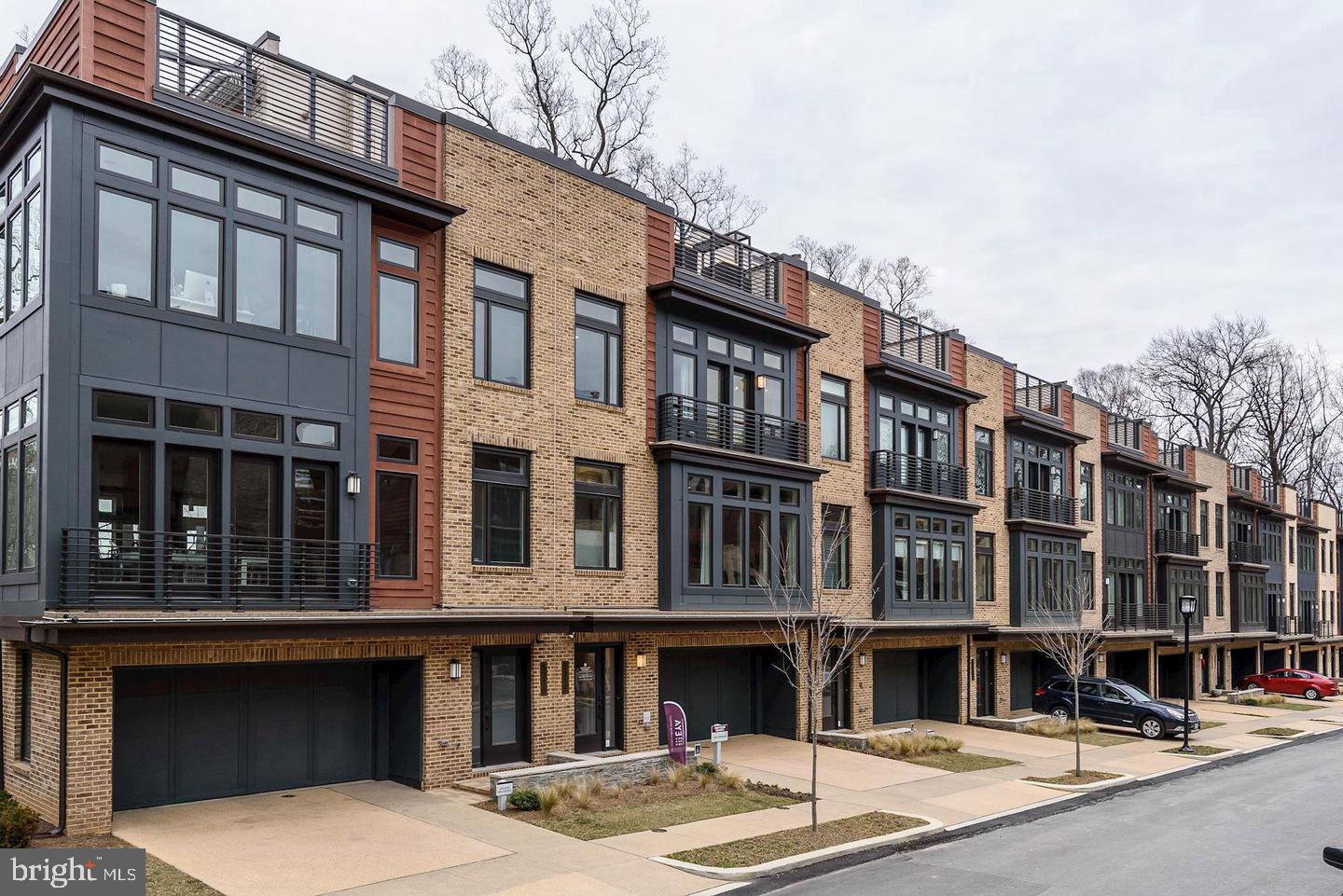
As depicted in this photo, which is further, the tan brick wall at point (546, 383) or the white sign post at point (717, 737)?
the white sign post at point (717, 737)

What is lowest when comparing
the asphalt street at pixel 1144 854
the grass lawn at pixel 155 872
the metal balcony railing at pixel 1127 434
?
the asphalt street at pixel 1144 854

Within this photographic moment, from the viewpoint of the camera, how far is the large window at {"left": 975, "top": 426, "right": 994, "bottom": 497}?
3372 centimetres

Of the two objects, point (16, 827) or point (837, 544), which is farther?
point (837, 544)

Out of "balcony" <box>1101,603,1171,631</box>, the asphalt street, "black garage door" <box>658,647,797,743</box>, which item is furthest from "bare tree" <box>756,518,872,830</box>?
"balcony" <box>1101,603,1171,631</box>

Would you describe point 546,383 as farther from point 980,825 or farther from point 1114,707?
point 1114,707

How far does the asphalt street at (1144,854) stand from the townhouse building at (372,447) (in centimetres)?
736

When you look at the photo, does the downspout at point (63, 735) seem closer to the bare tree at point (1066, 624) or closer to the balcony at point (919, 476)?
the balcony at point (919, 476)

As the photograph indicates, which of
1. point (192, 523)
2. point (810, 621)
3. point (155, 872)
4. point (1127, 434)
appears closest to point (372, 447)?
point (192, 523)


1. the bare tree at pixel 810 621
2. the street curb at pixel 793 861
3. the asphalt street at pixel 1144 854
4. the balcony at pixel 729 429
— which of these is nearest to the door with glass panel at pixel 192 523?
the street curb at pixel 793 861

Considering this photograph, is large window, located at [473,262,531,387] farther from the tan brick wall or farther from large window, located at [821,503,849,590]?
large window, located at [821,503,849,590]

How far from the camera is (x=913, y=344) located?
31.6m

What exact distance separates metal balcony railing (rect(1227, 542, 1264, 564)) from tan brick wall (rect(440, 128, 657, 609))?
39.5 m

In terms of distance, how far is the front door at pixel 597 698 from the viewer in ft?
69.3

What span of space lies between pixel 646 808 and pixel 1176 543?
35.6 metres
